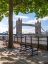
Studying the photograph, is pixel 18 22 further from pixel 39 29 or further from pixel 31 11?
pixel 31 11

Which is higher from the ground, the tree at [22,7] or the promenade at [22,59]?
the tree at [22,7]

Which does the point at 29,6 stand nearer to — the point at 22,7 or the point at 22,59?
the point at 22,7

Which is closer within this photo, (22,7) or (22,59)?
(22,59)

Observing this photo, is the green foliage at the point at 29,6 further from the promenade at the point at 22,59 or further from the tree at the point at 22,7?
the promenade at the point at 22,59

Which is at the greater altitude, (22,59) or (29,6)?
(29,6)

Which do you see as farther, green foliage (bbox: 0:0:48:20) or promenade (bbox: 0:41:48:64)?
green foliage (bbox: 0:0:48:20)

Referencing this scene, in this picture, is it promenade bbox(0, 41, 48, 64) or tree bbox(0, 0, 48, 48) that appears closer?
promenade bbox(0, 41, 48, 64)

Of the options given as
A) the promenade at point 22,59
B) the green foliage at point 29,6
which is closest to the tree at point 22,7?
the green foliage at point 29,6

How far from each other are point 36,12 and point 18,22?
65309 mm

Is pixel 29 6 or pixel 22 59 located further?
pixel 29 6

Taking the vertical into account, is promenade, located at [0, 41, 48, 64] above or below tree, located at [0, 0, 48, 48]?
below

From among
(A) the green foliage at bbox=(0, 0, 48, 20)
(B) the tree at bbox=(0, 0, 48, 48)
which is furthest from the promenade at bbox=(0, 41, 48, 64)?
(A) the green foliage at bbox=(0, 0, 48, 20)

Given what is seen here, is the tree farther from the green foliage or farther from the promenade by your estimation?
the promenade

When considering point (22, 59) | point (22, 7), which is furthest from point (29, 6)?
point (22, 59)
